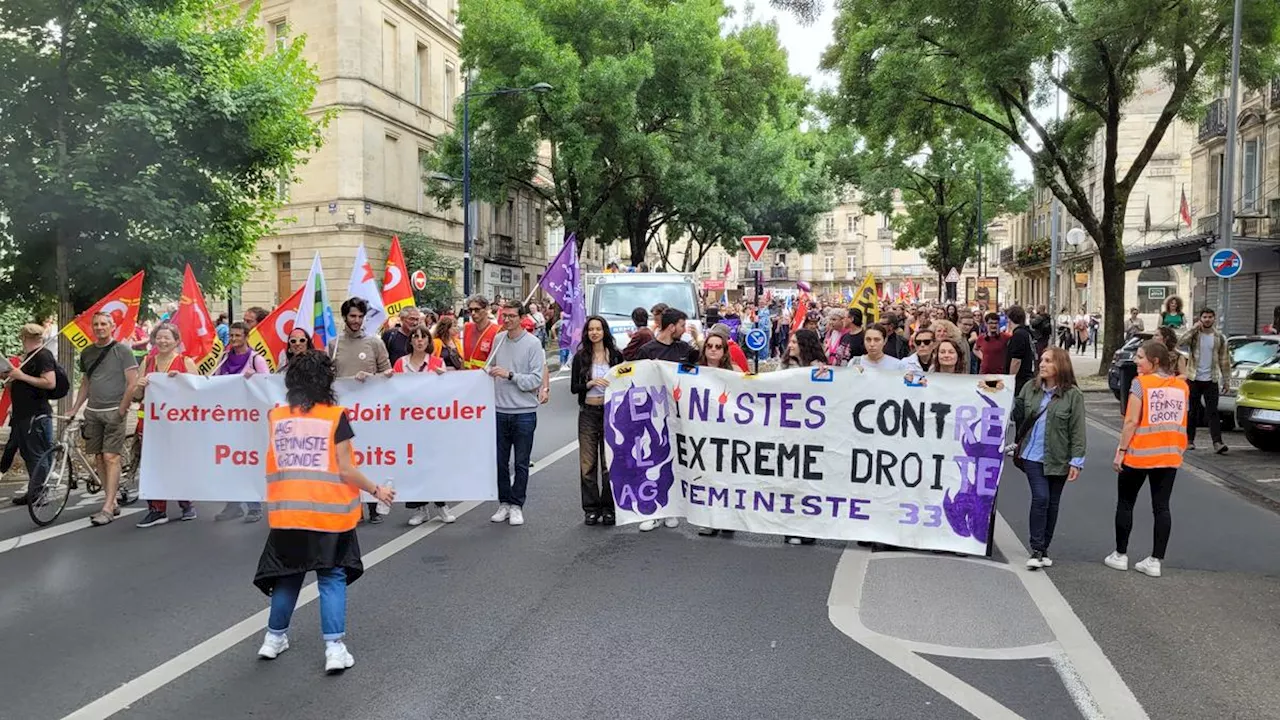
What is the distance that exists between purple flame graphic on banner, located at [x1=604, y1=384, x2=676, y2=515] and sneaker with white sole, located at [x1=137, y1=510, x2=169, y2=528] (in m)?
3.63

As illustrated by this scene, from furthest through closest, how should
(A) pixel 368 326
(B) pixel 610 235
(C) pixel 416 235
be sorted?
1. (B) pixel 610 235
2. (C) pixel 416 235
3. (A) pixel 368 326

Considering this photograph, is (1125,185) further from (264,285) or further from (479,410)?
(264,285)

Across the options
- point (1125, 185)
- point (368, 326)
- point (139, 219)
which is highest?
point (1125, 185)

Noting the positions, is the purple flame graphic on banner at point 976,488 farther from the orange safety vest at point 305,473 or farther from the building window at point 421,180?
the building window at point 421,180

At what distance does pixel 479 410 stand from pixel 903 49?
15.9 metres

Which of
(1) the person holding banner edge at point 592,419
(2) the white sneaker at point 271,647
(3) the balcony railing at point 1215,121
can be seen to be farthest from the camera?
(3) the balcony railing at point 1215,121

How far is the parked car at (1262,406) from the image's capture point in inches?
468

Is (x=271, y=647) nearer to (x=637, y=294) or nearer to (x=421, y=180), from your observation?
(x=637, y=294)

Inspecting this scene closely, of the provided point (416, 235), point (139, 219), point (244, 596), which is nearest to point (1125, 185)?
point (139, 219)

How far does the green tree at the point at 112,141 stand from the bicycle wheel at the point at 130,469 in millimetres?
3441

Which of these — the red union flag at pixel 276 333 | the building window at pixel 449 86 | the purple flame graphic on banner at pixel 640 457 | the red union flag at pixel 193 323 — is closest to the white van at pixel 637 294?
the red union flag at pixel 276 333

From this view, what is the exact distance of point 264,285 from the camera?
38219 millimetres

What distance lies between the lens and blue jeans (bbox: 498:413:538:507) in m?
8.09

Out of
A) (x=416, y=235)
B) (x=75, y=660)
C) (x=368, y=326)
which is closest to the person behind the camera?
(x=75, y=660)
